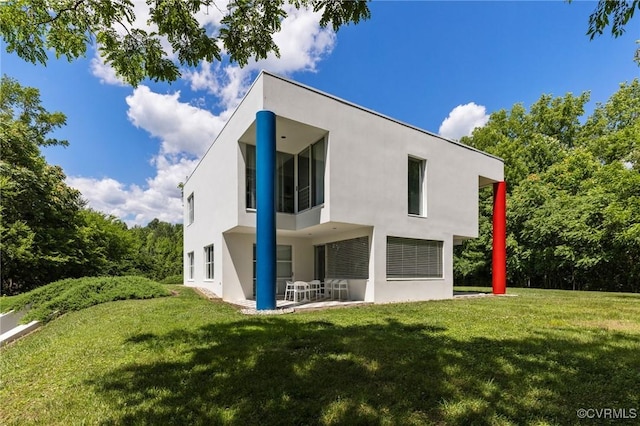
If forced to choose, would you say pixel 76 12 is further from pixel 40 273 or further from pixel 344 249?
pixel 40 273

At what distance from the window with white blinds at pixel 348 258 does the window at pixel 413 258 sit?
2.93 feet

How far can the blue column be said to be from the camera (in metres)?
9.88

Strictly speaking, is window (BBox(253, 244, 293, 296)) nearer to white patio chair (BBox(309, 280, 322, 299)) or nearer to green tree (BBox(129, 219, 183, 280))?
white patio chair (BBox(309, 280, 322, 299))

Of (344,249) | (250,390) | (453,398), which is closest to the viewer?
(453,398)

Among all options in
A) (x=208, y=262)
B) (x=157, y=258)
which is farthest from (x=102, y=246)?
(x=208, y=262)

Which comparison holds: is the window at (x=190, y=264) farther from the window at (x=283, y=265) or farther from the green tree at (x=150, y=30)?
the green tree at (x=150, y=30)

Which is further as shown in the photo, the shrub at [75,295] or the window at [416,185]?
the window at [416,185]

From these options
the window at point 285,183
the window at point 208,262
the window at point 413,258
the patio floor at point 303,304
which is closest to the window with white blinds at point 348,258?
the window at point 413,258

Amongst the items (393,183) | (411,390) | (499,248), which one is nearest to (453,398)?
(411,390)

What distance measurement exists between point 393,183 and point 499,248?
706cm

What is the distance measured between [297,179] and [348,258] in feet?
12.1

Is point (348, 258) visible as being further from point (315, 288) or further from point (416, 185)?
point (416, 185)

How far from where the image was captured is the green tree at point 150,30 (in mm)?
4641

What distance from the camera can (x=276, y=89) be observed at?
10.6 m
